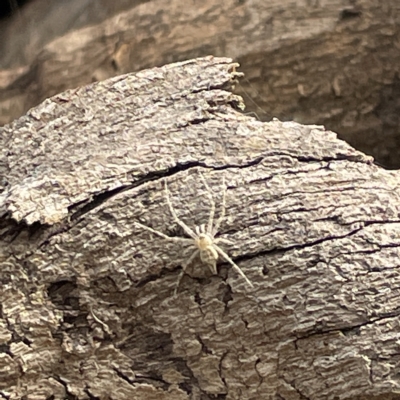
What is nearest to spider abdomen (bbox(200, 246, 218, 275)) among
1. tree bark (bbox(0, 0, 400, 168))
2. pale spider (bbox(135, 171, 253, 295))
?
pale spider (bbox(135, 171, 253, 295))

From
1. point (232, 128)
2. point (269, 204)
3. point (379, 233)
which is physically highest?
point (232, 128)

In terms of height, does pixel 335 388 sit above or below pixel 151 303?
below

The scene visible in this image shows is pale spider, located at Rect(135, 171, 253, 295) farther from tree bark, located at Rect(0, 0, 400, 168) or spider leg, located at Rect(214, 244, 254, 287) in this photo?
tree bark, located at Rect(0, 0, 400, 168)

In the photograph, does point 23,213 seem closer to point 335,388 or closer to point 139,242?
point 139,242

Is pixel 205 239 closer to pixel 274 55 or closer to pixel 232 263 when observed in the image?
pixel 232 263

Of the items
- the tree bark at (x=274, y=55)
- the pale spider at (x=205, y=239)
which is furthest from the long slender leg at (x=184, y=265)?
the tree bark at (x=274, y=55)

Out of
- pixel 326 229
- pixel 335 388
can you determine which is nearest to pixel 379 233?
pixel 326 229

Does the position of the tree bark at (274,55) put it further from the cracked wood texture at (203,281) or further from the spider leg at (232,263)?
the spider leg at (232,263)

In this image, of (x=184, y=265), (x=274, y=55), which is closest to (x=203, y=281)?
(x=184, y=265)

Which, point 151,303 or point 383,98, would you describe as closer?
point 151,303
